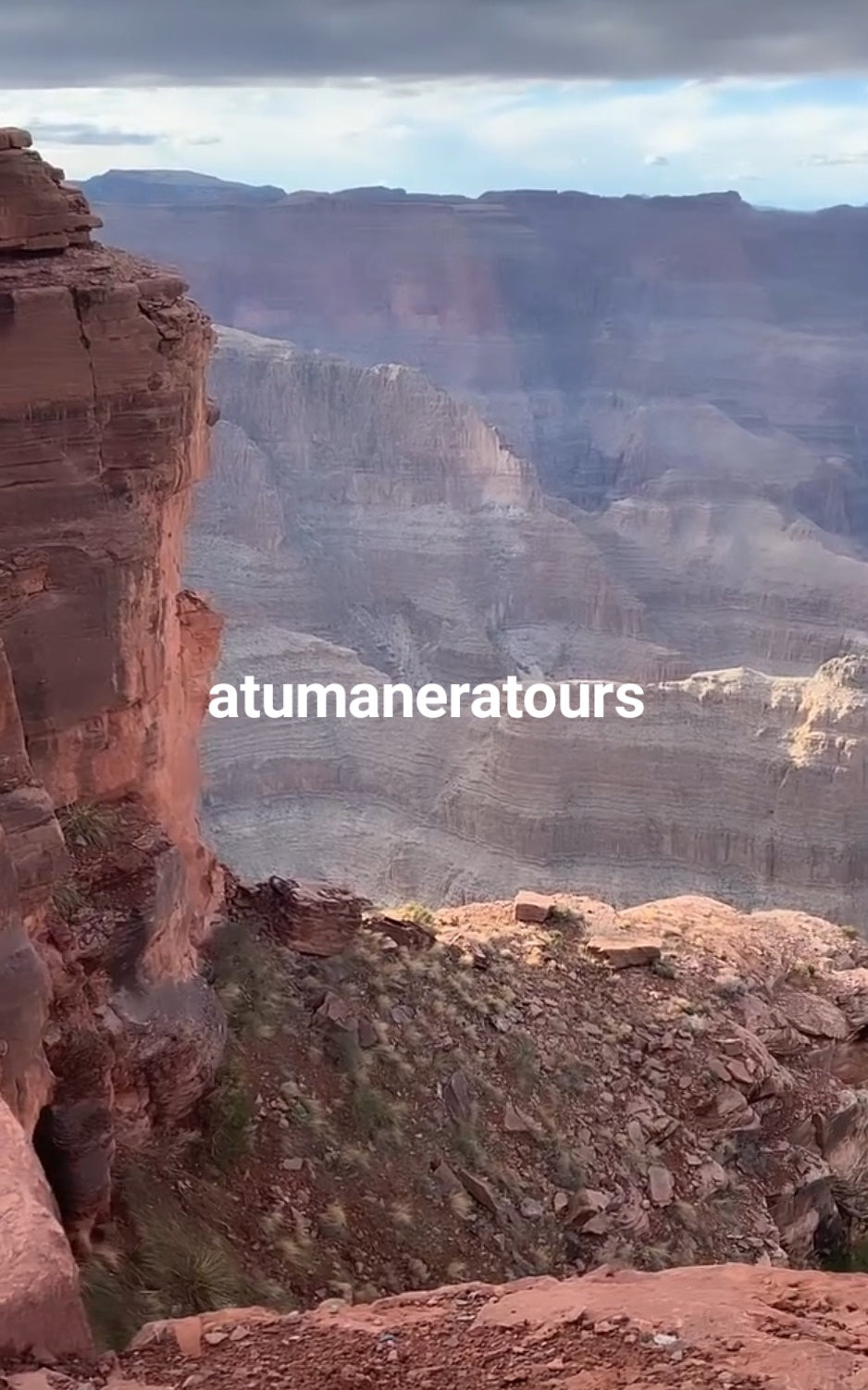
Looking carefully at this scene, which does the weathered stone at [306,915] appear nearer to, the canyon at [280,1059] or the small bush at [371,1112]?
the canyon at [280,1059]

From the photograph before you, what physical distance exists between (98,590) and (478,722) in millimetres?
41455

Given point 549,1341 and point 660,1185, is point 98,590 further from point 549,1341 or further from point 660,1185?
point 660,1185

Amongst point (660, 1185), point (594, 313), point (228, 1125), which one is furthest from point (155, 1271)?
point (594, 313)

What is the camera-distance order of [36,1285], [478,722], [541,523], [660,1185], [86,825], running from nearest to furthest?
[36,1285], [86,825], [660,1185], [478,722], [541,523]

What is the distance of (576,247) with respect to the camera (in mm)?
105375

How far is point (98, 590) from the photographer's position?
10000 mm

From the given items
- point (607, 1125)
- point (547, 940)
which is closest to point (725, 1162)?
point (607, 1125)

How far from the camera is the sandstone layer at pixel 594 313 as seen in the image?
295 feet

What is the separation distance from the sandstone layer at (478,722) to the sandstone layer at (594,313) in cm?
1291

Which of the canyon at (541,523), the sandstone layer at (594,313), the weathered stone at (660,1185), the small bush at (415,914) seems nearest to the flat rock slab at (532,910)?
the small bush at (415,914)

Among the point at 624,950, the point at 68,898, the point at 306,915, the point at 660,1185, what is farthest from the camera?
the point at 624,950

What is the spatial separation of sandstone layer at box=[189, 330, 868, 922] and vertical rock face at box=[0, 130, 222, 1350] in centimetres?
3165

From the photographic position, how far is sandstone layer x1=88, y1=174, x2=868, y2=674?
89938 millimetres

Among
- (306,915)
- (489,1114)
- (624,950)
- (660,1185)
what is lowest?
(660,1185)
